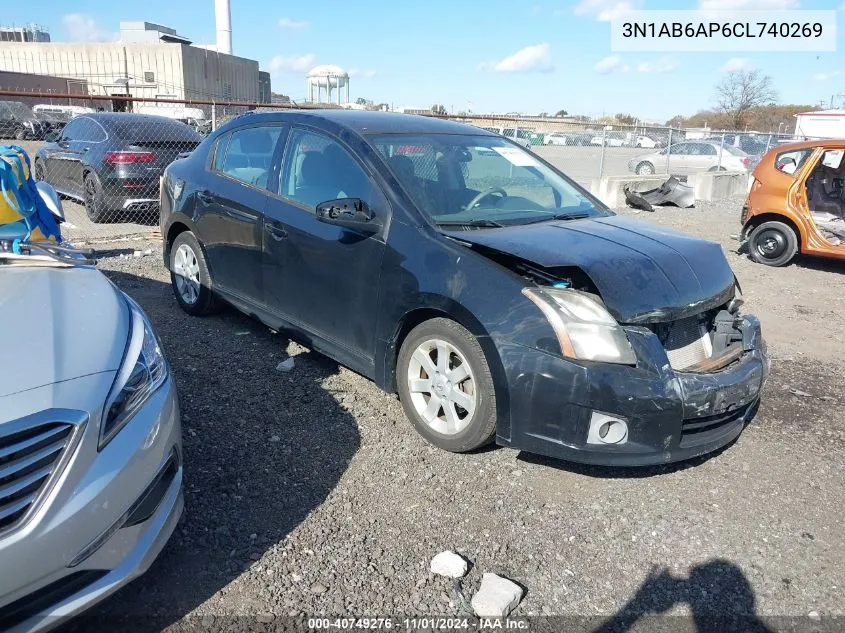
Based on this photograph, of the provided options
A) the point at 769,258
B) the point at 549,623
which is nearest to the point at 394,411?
the point at 549,623

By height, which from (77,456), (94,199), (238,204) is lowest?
(77,456)

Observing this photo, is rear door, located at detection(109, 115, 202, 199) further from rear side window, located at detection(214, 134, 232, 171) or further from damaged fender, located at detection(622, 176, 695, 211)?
damaged fender, located at detection(622, 176, 695, 211)

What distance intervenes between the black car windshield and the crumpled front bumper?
1.06 meters

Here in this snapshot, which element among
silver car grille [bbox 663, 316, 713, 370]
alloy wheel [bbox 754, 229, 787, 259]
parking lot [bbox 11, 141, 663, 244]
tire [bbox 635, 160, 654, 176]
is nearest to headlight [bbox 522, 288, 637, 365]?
silver car grille [bbox 663, 316, 713, 370]

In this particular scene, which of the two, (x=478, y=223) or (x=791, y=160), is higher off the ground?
(x=791, y=160)

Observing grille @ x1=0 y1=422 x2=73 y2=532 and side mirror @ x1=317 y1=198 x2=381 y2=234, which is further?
side mirror @ x1=317 y1=198 x2=381 y2=234

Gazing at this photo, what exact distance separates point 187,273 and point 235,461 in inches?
99.8

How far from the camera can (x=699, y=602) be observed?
257cm

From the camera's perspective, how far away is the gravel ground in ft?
8.33

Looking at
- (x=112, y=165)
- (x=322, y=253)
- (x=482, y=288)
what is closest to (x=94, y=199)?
(x=112, y=165)

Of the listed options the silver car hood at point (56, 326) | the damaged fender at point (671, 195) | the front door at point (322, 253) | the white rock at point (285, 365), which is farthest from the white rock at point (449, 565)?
the damaged fender at point (671, 195)

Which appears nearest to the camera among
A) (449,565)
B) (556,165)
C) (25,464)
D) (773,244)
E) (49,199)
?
(25,464)

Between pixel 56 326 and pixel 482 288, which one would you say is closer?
pixel 56 326

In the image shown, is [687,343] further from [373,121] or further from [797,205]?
[797,205]
